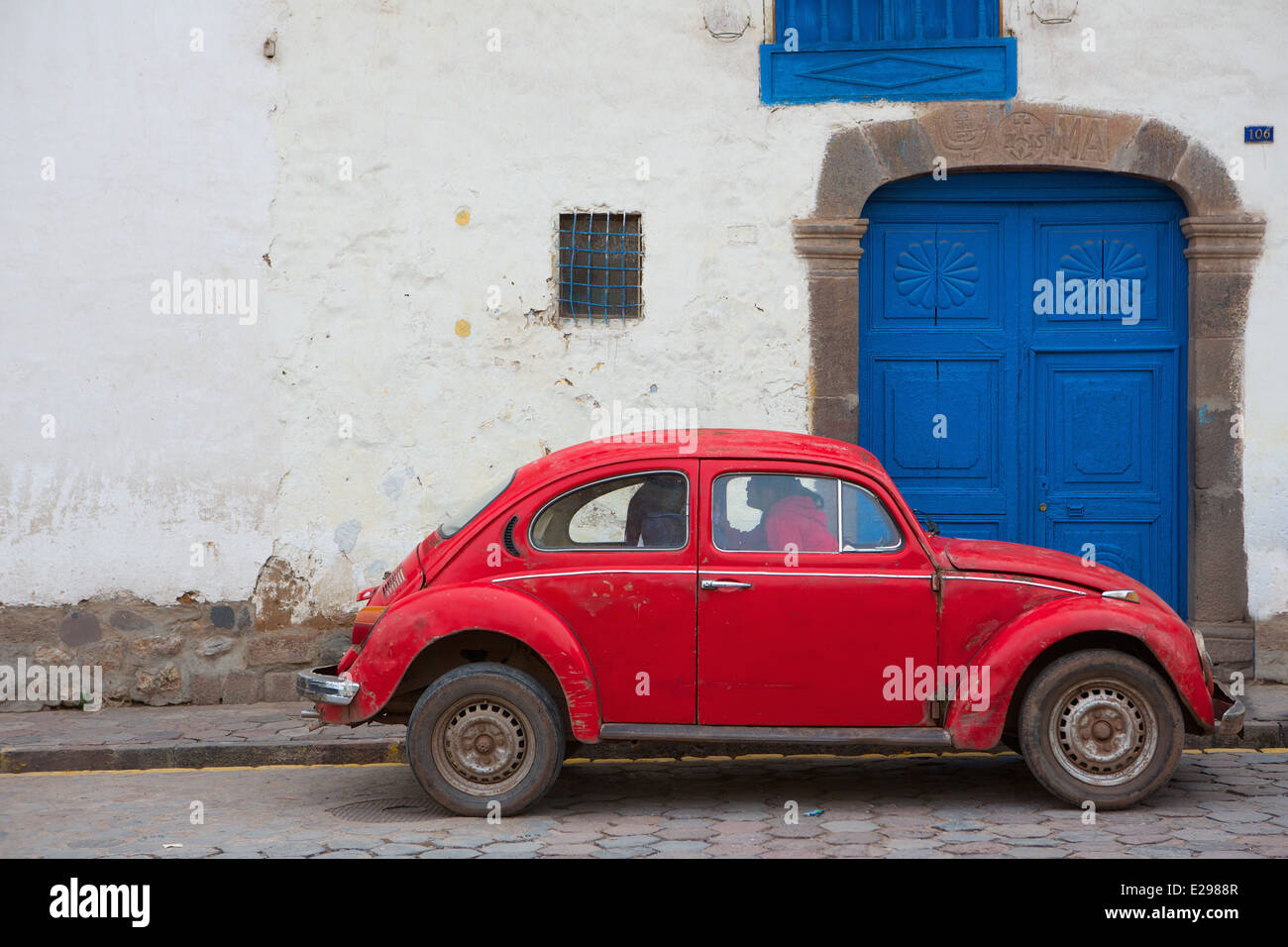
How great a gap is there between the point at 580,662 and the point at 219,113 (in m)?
5.04

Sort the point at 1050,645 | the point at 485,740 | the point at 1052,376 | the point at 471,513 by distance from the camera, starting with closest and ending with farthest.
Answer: the point at 1050,645 → the point at 485,740 → the point at 471,513 → the point at 1052,376

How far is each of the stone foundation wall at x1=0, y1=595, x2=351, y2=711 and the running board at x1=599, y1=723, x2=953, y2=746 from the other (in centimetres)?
352

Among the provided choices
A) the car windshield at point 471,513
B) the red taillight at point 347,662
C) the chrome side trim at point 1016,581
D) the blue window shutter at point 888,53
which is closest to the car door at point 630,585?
the car windshield at point 471,513

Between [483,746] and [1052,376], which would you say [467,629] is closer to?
[483,746]

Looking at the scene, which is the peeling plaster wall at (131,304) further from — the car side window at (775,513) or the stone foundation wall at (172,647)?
the car side window at (775,513)

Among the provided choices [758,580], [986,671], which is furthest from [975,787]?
[758,580]

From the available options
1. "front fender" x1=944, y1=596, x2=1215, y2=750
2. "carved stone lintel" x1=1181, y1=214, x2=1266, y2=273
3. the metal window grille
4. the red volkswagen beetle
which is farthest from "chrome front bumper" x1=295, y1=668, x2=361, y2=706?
"carved stone lintel" x1=1181, y1=214, x2=1266, y2=273

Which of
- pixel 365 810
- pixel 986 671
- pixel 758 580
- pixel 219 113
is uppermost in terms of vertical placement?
pixel 219 113

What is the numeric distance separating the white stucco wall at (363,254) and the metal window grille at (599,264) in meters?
0.11

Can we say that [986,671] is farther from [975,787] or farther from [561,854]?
[561,854]

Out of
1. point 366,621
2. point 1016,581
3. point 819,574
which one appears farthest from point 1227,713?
point 366,621

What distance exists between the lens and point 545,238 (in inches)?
349

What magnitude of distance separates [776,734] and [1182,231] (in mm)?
5019

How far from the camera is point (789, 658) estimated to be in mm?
5758
